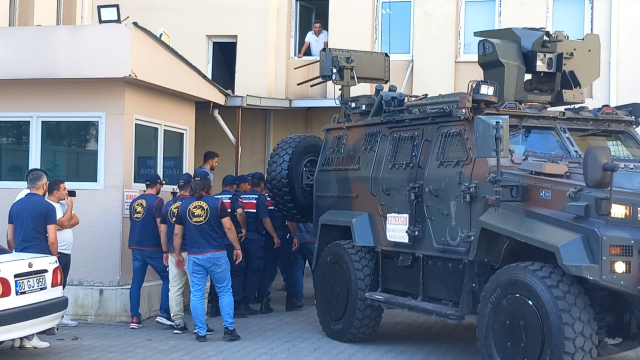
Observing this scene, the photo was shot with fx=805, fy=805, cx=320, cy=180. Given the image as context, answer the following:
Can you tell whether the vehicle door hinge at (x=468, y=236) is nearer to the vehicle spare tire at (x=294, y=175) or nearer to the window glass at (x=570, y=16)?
the vehicle spare tire at (x=294, y=175)

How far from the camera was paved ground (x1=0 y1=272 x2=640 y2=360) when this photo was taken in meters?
8.00

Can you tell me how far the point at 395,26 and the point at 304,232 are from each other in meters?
4.80

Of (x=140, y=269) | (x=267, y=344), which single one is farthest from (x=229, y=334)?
(x=140, y=269)

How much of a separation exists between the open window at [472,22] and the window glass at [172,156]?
5.12 m

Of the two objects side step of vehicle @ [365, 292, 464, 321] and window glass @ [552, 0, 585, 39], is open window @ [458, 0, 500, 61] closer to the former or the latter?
window glass @ [552, 0, 585, 39]

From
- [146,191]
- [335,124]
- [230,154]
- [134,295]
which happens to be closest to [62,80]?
[146,191]

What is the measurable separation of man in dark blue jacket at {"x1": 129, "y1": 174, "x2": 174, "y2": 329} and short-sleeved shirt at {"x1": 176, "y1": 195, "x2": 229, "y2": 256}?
0.91 m

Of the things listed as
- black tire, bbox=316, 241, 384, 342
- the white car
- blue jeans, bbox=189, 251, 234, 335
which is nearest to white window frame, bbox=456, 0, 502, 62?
black tire, bbox=316, 241, 384, 342

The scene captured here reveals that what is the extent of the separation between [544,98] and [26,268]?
17.8 feet

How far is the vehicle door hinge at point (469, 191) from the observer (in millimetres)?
6938

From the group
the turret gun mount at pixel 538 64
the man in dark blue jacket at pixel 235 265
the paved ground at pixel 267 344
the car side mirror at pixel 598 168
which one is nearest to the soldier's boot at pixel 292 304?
the man in dark blue jacket at pixel 235 265

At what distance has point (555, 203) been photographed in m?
6.23

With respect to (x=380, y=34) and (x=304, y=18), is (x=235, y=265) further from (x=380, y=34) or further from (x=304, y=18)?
(x=304, y=18)

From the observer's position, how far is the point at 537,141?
23.9ft
